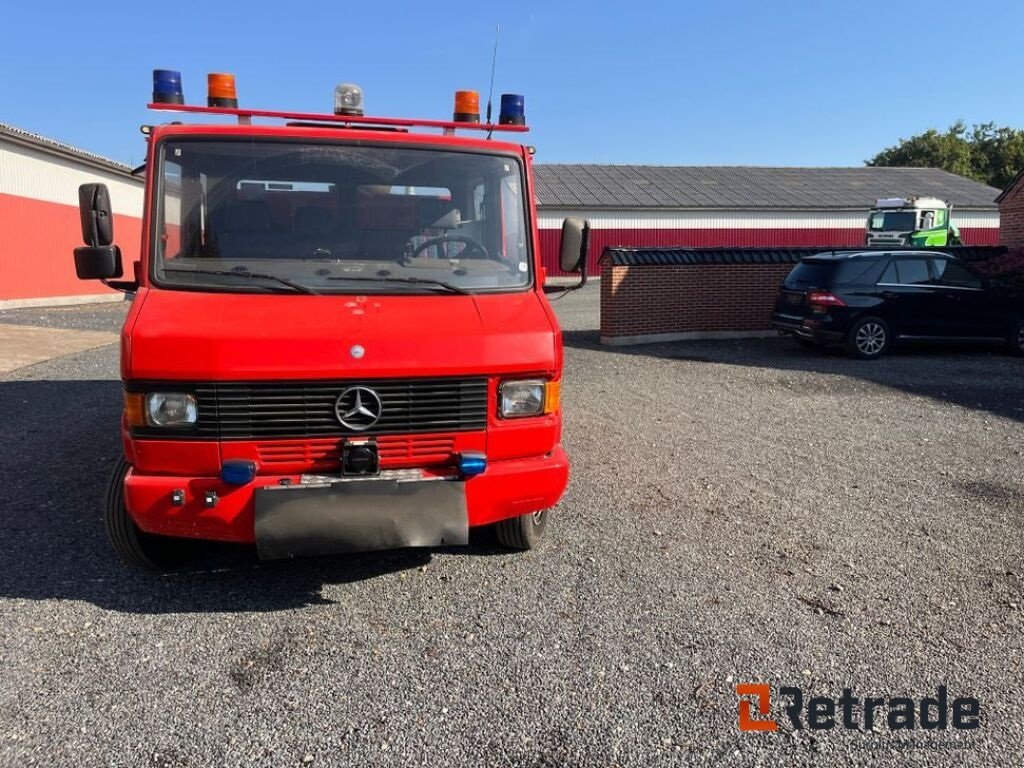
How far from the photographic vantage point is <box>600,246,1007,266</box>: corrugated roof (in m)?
14.1

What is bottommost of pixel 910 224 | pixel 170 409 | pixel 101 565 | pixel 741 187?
pixel 101 565

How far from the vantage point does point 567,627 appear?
148 inches

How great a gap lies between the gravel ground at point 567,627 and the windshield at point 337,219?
1.63m

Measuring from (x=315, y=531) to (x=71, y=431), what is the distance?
16.9ft

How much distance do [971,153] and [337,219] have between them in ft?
217

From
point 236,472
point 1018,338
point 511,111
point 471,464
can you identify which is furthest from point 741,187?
point 236,472

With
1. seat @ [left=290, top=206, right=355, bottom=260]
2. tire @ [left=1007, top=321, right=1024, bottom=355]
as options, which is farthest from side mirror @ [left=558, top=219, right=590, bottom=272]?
tire @ [left=1007, top=321, right=1024, bottom=355]

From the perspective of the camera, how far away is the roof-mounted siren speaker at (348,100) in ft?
16.5

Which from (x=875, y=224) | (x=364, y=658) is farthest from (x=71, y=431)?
(x=875, y=224)

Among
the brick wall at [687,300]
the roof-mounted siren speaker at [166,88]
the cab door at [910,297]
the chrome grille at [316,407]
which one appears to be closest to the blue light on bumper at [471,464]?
the chrome grille at [316,407]

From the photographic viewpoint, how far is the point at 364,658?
3.47 metres

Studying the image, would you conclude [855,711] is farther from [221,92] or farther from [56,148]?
[56,148]

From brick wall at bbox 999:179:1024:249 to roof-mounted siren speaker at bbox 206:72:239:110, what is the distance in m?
16.6

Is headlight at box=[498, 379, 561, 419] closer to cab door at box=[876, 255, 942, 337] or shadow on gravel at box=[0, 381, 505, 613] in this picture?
shadow on gravel at box=[0, 381, 505, 613]
